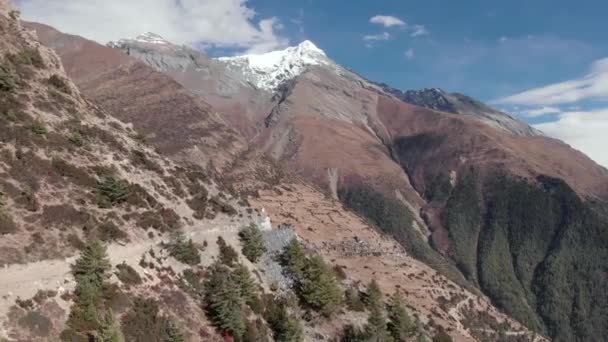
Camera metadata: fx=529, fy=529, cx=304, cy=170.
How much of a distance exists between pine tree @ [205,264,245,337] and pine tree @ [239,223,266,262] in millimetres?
9264

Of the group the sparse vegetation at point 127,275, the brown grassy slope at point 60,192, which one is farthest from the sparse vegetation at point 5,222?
the sparse vegetation at point 127,275

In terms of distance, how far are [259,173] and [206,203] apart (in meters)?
95.4

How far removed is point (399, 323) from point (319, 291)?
9952mm

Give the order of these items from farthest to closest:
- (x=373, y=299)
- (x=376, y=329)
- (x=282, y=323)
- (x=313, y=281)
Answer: (x=373, y=299)
(x=313, y=281)
(x=376, y=329)
(x=282, y=323)

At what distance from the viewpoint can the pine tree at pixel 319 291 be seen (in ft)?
157

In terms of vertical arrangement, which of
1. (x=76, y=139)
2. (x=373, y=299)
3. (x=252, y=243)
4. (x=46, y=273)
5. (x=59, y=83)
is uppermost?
(x=59, y=83)

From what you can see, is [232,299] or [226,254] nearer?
[232,299]

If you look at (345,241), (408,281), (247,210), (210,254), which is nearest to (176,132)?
(345,241)

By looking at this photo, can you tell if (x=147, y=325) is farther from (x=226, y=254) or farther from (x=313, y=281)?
(x=313, y=281)

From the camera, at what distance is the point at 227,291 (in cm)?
3916

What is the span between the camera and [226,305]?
3841 centimetres

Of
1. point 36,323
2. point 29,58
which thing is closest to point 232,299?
point 36,323

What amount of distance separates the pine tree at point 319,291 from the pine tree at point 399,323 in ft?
21.2

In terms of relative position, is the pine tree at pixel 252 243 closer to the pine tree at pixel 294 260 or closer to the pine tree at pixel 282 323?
the pine tree at pixel 294 260
